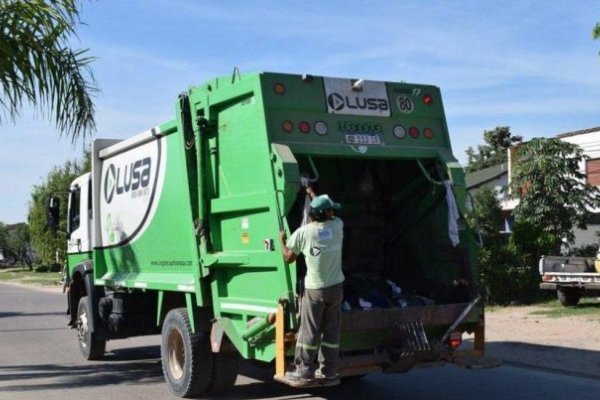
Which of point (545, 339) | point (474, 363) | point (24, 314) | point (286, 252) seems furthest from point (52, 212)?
point (24, 314)

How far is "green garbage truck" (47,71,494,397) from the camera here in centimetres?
698

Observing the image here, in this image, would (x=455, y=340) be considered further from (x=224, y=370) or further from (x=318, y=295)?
(x=224, y=370)

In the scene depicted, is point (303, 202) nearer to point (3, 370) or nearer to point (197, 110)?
point (197, 110)

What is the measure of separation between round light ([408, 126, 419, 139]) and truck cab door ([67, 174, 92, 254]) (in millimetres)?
5664

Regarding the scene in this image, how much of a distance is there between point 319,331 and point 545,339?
710cm

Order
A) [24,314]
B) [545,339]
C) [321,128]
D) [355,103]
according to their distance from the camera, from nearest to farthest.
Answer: [321,128] → [355,103] → [545,339] → [24,314]

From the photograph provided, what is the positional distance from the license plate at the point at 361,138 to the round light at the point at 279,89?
2.56 feet

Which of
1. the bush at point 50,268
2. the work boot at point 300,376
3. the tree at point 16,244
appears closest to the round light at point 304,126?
the work boot at point 300,376

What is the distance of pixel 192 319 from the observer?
812 centimetres

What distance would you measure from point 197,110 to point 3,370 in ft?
18.2

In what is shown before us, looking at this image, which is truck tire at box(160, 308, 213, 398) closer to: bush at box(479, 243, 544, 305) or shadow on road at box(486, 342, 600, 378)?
shadow on road at box(486, 342, 600, 378)

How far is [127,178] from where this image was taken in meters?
10.0

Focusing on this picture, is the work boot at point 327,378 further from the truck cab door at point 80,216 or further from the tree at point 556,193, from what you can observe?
the tree at point 556,193

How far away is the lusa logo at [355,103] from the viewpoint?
7490mm
